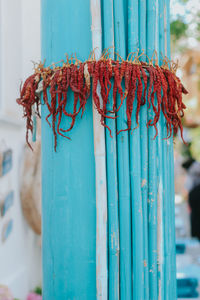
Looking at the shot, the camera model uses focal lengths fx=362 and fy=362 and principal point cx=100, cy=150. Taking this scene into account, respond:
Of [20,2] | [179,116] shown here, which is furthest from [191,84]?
[179,116]

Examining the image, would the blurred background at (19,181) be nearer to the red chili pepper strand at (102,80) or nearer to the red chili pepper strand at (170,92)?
the red chili pepper strand at (170,92)

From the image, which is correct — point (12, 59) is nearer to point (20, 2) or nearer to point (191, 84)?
point (20, 2)

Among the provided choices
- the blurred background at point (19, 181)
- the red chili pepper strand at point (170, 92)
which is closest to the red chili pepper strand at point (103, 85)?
the red chili pepper strand at point (170, 92)

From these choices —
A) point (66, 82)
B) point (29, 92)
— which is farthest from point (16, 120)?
point (66, 82)

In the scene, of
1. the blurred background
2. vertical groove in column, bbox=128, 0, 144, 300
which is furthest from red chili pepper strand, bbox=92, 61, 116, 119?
the blurred background

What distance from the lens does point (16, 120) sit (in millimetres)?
Answer: 2877

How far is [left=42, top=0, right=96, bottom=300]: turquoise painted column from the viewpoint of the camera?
1138 millimetres

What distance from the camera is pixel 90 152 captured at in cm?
114

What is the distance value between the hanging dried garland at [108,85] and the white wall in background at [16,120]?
5.02ft

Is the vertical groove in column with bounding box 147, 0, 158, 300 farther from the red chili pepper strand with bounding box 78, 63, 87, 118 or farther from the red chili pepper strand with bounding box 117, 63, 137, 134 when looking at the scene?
the red chili pepper strand with bounding box 78, 63, 87, 118

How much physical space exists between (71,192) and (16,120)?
6.09 feet

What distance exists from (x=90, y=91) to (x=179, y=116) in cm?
33

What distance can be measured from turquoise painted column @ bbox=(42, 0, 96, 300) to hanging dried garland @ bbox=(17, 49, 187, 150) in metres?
0.05

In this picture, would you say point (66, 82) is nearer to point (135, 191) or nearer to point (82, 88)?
point (82, 88)
